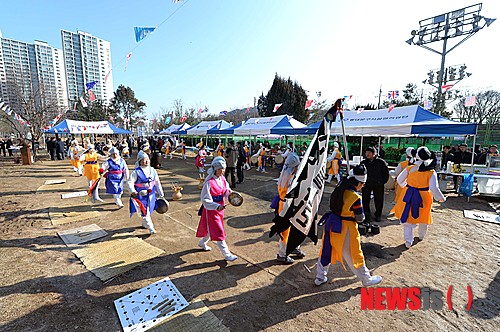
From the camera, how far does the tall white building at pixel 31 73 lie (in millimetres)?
20781

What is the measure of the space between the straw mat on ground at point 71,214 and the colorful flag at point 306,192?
17.2 ft

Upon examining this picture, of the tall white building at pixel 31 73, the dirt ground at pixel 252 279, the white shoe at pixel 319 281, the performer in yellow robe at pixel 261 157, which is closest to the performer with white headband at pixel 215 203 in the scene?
the dirt ground at pixel 252 279

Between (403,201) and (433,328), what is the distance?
2.36m

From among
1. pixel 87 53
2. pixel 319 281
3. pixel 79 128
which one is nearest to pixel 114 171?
pixel 319 281

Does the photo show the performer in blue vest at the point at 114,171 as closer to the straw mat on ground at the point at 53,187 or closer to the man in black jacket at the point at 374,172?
the straw mat on ground at the point at 53,187

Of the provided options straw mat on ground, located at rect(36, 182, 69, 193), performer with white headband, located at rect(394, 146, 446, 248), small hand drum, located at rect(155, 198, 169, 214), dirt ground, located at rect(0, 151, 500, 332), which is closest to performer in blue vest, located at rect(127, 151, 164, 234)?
small hand drum, located at rect(155, 198, 169, 214)

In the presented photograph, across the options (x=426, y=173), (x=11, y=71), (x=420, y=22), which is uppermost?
(x=420, y=22)

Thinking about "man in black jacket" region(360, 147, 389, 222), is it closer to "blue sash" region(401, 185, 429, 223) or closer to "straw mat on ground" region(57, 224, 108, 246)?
"blue sash" region(401, 185, 429, 223)

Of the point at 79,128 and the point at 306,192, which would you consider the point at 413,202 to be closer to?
the point at 306,192

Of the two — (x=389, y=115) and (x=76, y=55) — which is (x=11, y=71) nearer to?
(x=76, y=55)

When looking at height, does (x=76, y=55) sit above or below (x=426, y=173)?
above

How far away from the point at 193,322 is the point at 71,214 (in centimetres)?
540

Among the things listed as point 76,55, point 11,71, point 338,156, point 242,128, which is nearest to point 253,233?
point 338,156

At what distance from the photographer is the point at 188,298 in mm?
2920
